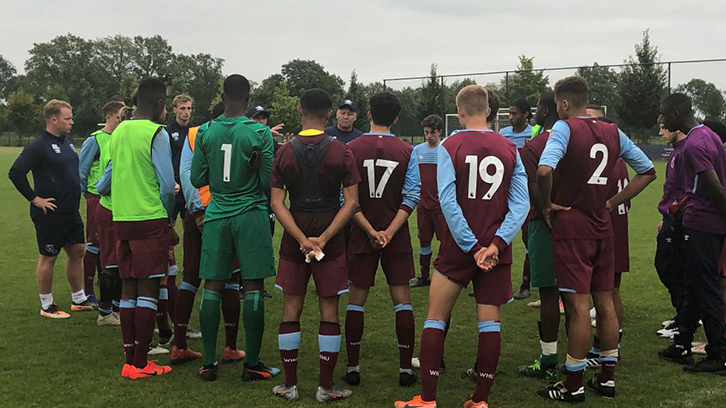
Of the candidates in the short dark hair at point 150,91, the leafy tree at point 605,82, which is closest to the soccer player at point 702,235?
the short dark hair at point 150,91

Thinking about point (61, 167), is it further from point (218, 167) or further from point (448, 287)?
point (448, 287)

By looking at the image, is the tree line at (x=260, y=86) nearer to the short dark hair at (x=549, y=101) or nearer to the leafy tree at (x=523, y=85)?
the leafy tree at (x=523, y=85)

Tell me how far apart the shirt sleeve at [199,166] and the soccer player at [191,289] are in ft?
1.17

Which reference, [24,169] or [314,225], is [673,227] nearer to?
[314,225]

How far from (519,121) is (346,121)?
7.34ft

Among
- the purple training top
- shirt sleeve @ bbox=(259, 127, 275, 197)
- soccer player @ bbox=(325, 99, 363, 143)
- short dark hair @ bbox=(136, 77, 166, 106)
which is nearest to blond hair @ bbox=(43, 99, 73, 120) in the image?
short dark hair @ bbox=(136, 77, 166, 106)

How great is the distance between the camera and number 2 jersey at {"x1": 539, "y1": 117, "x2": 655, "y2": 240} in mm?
4340

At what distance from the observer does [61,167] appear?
23.0ft

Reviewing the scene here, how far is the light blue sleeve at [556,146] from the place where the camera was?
4.25m

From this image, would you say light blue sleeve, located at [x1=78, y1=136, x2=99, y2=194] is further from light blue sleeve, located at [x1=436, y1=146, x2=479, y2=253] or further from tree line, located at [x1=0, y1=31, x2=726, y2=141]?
tree line, located at [x1=0, y1=31, x2=726, y2=141]

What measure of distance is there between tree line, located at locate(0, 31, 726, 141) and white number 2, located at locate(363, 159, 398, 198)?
1523 centimetres

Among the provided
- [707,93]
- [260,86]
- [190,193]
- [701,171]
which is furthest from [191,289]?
[260,86]

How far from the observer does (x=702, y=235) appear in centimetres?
521

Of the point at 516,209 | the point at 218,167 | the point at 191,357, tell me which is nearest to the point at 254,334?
the point at 191,357
